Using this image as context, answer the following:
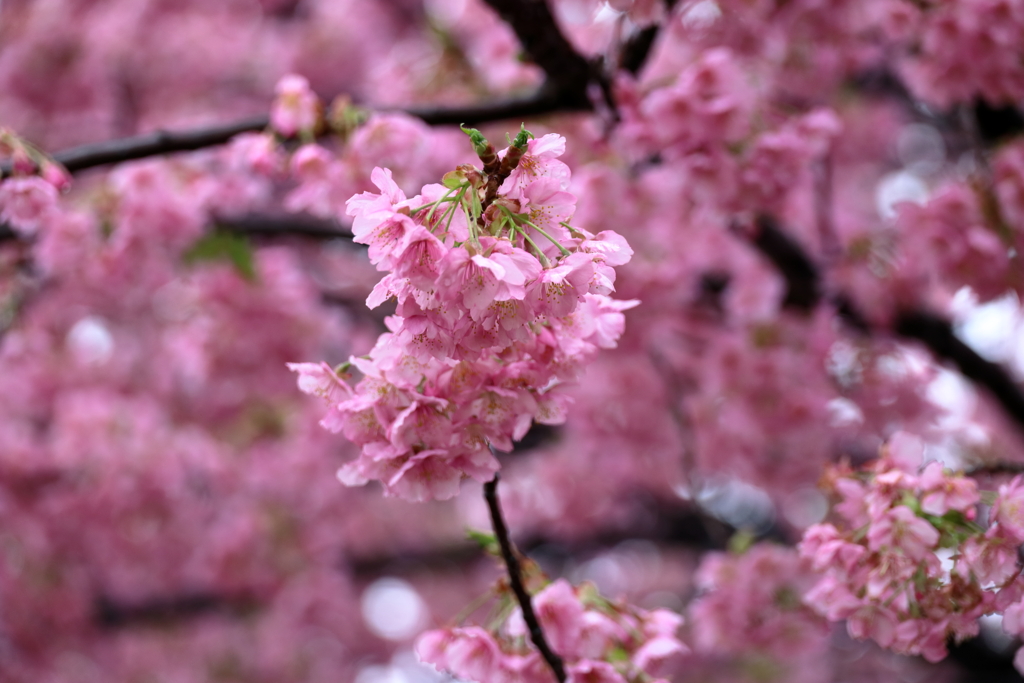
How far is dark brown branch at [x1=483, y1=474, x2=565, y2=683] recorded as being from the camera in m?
1.21

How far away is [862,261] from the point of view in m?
→ 2.93

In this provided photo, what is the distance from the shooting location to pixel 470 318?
1.03 meters

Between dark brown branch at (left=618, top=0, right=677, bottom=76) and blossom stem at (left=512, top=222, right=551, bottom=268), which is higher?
blossom stem at (left=512, top=222, right=551, bottom=268)

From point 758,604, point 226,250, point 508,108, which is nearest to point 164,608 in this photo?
point 226,250

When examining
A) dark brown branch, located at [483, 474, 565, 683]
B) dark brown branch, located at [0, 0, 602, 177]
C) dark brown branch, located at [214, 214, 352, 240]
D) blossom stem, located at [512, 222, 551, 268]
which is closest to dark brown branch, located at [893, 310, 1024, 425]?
dark brown branch, located at [0, 0, 602, 177]

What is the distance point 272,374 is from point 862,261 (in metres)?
2.74

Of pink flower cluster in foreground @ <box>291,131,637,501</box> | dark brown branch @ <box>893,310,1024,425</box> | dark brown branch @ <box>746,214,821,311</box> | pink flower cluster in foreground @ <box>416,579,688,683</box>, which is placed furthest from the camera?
dark brown branch @ <box>746,214,821,311</box>

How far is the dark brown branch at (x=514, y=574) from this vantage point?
1211 mm

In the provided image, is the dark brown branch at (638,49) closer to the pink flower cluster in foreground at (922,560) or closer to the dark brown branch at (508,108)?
the dark brown branch at (508,108)

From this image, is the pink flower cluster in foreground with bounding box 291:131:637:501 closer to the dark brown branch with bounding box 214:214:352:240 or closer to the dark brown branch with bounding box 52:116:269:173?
the dark brown branch with bounding box 52:116:269:173

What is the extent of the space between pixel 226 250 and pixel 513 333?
2.04 m

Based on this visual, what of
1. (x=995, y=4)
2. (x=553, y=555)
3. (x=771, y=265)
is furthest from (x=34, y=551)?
(x=995, y=4)

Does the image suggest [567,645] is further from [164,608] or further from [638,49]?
[164,608]

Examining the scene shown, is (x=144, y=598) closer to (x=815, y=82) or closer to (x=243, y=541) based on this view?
(x=243, y=541)
